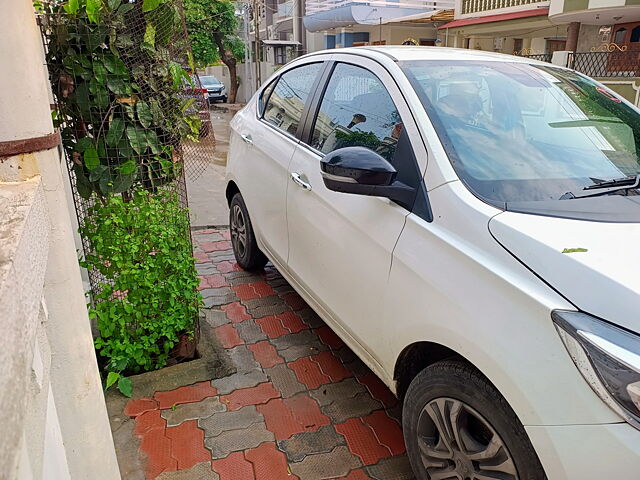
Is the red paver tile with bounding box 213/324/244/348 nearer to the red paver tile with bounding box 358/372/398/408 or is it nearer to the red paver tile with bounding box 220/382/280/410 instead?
the red paver tile with bounding box 220/382/280/410

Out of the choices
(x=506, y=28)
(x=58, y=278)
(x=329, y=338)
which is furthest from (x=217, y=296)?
(x=506, y=28)

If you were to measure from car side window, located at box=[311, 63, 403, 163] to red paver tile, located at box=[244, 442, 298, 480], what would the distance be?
1431mm

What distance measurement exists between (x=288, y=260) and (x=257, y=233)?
622mm

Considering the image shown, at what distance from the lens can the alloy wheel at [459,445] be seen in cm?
162

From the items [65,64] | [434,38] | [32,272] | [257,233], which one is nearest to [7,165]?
[32,272]

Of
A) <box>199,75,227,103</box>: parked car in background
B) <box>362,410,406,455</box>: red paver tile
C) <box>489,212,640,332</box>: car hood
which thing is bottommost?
<box>199,75,227,103</box>: parked car in background

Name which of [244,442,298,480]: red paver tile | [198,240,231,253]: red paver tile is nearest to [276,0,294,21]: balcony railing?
[198,240,231,253]: red paver tile

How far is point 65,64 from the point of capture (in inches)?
91.0

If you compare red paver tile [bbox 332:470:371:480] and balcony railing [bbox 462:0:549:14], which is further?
balcony railing [bbox 462:0:549:14]

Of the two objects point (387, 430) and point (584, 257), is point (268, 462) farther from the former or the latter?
point (584, 257)

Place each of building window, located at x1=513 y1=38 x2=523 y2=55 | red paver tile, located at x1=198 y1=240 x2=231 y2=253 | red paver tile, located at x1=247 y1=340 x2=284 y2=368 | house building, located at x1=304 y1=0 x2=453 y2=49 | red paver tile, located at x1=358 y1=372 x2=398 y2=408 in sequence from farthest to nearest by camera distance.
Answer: house building, located at x1=304 y1=0 x2=453 y2=49, building window, located at x1=513 y1=38 x2=523 y2=55, red paver tile, located at x1=198 y1=240 x2=231 y2=253, red paver tile, located at x1=247 y1=340 x2=284 y2=368, red paver tile, located at x1=358 y1=372 x2=398 y2=408

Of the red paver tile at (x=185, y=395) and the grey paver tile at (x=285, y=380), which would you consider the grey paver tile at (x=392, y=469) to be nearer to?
the grey paver tile at (x=285, y=380)

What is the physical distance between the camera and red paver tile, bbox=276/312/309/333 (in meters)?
3.38

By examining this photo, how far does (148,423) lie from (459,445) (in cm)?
153
